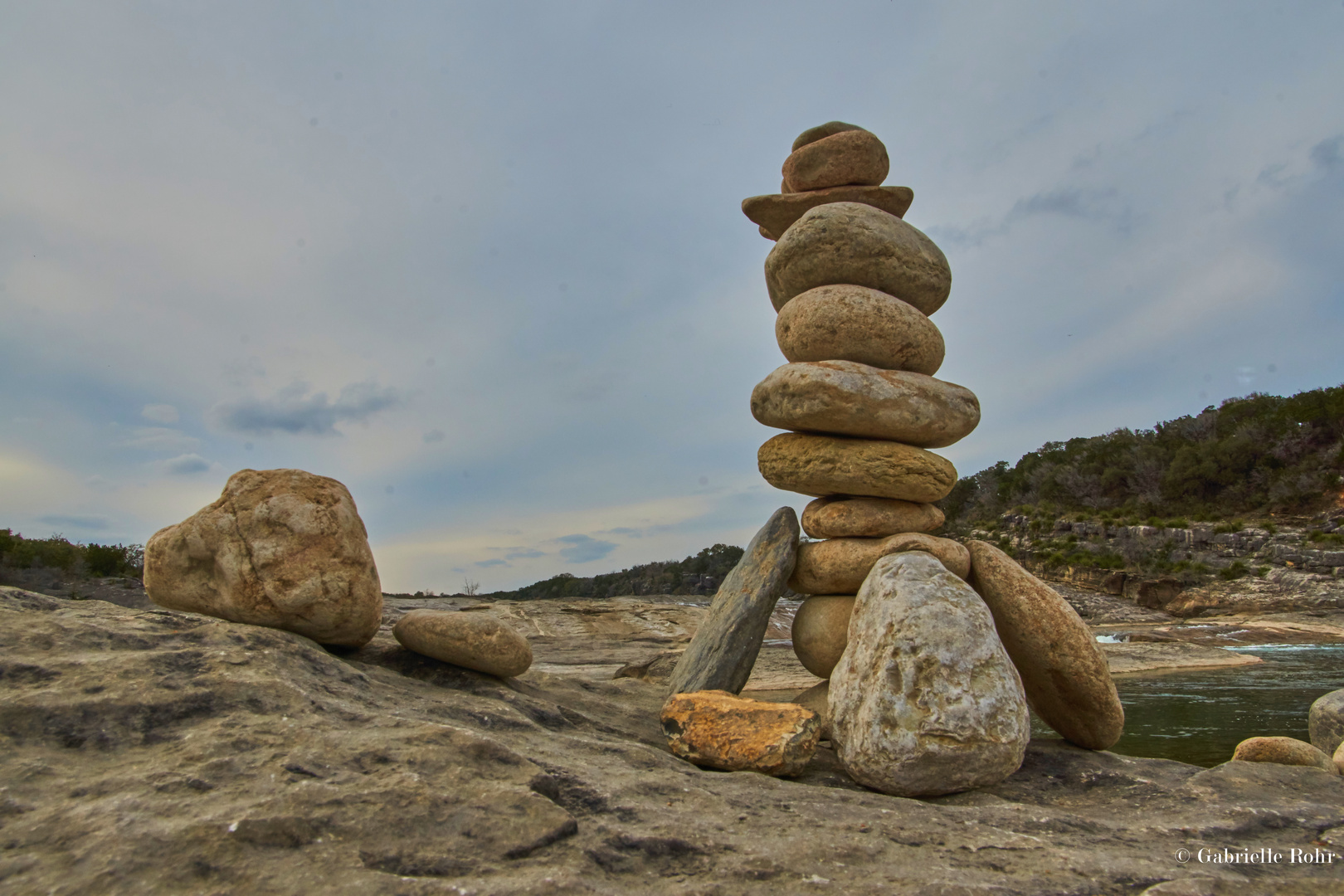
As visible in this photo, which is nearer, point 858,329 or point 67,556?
point 858,329

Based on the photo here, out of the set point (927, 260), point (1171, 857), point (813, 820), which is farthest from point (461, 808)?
point (927, 260)

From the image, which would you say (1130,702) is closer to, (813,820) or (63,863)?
(813,820)

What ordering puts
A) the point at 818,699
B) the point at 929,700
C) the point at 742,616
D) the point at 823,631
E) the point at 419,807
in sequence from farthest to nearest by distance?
the point at 742,616 < the point at 823,631 < the point at 818,699 < the point at 929,700 < the point at 419,807

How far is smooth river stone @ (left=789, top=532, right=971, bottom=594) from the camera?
22.4 feet

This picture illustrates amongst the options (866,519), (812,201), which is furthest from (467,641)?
(812,201)

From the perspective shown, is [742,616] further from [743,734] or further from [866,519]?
[743,734]

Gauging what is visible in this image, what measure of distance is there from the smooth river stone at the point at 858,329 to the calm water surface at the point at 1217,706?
416cm

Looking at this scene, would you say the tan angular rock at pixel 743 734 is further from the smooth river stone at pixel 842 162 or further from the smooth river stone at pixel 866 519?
the smooth river stone at pixel 842 162

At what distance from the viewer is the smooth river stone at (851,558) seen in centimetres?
684

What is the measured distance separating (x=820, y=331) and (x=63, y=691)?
653 centimetres

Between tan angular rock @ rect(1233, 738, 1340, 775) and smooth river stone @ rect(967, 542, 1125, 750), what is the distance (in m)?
1.42

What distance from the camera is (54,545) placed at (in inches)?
697

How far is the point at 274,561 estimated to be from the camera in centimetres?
517

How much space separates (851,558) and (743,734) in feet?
8.60
